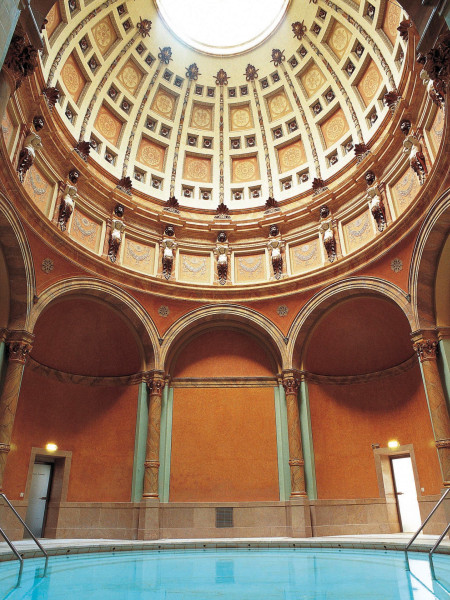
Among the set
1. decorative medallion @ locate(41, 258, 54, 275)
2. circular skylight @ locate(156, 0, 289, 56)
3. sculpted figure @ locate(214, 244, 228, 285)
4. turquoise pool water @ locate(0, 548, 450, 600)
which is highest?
circular skylight @ locate(156, 0, 289, 56)

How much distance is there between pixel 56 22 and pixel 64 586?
17639mm

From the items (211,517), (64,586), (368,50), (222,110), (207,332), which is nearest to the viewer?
(64,586)

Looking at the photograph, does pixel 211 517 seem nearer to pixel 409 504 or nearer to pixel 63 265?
pixel 409 504

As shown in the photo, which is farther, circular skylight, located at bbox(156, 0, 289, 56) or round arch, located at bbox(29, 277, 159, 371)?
circular skylight, located at bbox(156, 0, 289, 56)

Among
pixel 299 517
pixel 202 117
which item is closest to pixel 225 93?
pixel 202 117

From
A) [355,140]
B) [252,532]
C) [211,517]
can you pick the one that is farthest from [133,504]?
[355,140]

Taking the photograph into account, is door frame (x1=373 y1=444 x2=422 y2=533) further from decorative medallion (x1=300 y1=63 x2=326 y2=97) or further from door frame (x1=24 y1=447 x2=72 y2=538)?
decorative medallion (x1=300 y1=63 x2=326 y2=97)

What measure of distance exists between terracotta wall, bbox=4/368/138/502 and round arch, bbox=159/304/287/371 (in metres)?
2.44

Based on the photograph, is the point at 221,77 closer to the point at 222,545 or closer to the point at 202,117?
the point at 202,117

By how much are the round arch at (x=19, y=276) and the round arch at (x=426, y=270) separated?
1206 cm

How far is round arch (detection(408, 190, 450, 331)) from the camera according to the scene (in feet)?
43.3

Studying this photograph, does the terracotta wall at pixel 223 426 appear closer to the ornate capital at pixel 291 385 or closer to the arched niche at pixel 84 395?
the ornate capital at pixel 291 385

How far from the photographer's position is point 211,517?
53.3 feet

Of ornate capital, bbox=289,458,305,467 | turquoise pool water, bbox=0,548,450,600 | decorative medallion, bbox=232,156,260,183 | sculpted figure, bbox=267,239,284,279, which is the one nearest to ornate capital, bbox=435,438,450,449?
turquoise pool water, bbox=0,548,450,600
